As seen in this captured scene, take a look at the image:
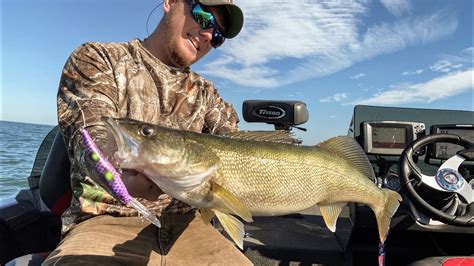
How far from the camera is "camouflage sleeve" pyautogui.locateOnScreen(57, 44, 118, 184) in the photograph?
2.29 meters

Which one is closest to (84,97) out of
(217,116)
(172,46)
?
(172,46)

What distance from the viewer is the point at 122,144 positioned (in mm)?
1809

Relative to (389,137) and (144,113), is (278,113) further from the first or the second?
(144,113)

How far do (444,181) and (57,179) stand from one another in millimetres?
2812

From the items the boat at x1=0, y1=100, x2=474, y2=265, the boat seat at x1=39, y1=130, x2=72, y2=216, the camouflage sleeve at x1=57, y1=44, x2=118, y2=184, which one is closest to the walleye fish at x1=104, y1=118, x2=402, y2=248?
the camouflage sleeve at x1=57, y1=44, x2=118, y2=184

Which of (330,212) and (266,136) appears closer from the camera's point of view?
(266,136)

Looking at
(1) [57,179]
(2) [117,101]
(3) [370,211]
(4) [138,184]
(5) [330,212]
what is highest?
(2) [117,101]

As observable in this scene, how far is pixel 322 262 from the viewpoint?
3.69 meters

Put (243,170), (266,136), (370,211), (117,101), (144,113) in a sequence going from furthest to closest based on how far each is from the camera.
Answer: (370,211)
(144,113)
(117,101)
(266,136)
(243,170)

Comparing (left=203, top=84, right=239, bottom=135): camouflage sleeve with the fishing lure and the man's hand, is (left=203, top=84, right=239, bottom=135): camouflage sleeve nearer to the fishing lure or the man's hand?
the man's hand

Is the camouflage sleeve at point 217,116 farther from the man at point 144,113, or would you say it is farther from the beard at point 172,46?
the beard at point 172,46

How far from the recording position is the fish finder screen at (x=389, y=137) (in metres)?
4.02

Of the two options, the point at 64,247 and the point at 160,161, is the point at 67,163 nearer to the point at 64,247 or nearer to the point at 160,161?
the point at 64,247

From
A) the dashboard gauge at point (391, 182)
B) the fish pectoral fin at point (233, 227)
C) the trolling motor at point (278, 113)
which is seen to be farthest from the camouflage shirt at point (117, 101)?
the dashboard gauge at point (391, 182)
